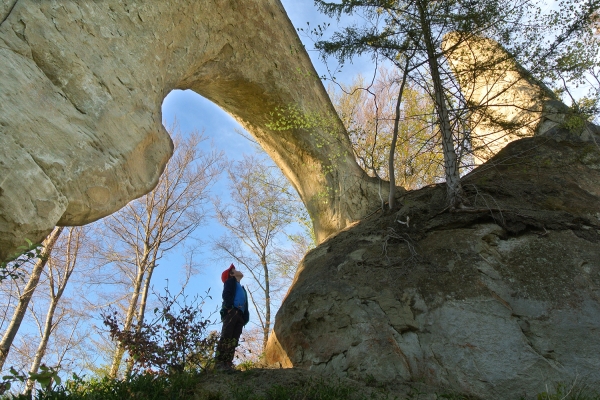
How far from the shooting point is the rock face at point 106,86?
13.3 ft

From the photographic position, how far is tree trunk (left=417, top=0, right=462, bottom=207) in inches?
294

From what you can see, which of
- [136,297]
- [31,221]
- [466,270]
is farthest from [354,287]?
[136,297]

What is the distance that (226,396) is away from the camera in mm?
4367

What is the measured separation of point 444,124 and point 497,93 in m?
1.94

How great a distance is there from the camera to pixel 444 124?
7684 millimetres

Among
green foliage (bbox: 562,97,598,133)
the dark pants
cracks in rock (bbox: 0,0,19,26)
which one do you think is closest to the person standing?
the dark pants

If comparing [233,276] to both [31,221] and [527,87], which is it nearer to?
[31,221]

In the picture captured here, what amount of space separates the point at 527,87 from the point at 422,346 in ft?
22.8

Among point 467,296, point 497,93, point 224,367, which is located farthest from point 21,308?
point 497,93

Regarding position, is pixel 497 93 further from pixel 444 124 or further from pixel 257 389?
pixel 257 389

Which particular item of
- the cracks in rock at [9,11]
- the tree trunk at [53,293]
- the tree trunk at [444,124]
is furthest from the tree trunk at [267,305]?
the cracks in rock at [9,11]

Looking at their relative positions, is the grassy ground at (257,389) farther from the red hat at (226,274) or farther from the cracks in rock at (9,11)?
the cracks in rock at (9,11)

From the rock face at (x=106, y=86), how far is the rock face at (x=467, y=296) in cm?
260

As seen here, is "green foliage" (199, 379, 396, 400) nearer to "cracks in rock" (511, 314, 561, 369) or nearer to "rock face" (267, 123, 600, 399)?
"rock face" (267, 123, 600, 399)
